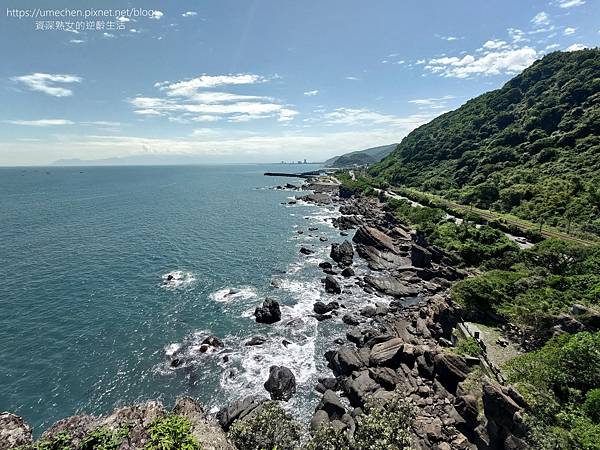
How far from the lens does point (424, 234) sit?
86438 mm

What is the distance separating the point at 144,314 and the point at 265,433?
131ft

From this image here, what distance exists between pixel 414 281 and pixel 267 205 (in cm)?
10792

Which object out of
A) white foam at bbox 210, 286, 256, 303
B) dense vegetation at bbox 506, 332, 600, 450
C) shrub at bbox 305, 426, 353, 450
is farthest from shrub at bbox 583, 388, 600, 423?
white foam at bbox 210, 286, 256, 303

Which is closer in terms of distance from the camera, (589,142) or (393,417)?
(393,417)

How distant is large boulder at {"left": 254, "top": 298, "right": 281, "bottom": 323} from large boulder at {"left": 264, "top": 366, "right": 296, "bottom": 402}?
13.6 metres

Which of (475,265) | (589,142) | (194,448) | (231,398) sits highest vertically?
(589,142)

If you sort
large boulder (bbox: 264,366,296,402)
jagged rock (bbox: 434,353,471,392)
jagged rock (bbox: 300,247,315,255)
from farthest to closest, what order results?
jagged rock (bbox: 300,247,315,255) → large boulder (bbox: 264,366,296,402) → jagged rock (bbox: 434,353,471,392)

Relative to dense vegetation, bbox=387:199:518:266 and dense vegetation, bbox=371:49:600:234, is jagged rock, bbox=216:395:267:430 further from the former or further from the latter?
dense vegetation, bbox=371:49:600:234

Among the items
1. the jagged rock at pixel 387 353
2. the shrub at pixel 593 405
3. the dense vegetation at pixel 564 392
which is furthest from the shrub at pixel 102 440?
the shrub at pixel 593 405

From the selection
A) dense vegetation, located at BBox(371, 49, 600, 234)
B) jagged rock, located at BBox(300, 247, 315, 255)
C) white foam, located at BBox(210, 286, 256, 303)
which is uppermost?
dense vegetation, located at BBox(371, 49, 600, 234)

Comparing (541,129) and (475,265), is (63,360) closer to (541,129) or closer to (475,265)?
(475,265)

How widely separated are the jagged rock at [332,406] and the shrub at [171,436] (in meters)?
18.5

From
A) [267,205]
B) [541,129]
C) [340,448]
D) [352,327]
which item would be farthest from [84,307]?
[541,129]

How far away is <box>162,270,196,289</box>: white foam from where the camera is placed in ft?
217
